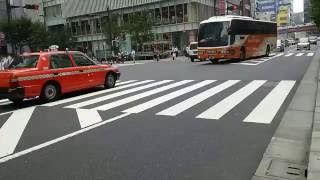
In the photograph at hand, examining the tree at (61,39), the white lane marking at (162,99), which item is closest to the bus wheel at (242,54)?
Result: the white lane marking at (162,99)

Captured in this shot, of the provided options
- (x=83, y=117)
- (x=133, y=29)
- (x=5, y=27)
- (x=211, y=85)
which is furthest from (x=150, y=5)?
(x=83, y=117)

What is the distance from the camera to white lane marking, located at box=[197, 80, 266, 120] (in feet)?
30.6

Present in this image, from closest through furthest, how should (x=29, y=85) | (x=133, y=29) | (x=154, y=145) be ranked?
(x=154, y=145), (x=29, y=85), (x=133, y=29)

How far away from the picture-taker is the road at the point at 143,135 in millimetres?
5660

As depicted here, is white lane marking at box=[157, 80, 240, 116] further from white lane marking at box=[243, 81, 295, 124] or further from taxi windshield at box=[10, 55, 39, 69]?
taxi windshield at box=[10, 55, 39, 69]

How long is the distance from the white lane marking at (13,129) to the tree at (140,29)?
49.3 meters

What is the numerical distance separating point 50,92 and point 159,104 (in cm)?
360

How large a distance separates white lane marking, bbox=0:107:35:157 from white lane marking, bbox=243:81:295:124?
14.5 ft

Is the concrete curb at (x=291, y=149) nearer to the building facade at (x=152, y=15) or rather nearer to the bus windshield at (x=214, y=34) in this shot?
the bus windshield at (x=214, y=34)

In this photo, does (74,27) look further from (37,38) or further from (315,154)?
(315,154)

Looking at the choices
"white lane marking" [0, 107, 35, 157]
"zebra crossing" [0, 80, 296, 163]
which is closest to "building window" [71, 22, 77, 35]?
"zebra crossing" [0, 80, 296, 163]

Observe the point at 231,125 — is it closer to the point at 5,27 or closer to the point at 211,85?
the point at 211,85

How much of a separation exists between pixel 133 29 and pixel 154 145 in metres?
54.2

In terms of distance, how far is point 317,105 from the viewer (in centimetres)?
966
